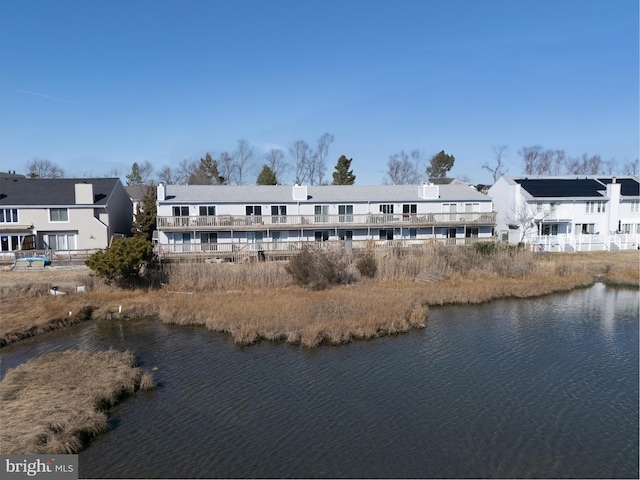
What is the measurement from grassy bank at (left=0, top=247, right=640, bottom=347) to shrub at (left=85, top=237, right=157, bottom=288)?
93cm

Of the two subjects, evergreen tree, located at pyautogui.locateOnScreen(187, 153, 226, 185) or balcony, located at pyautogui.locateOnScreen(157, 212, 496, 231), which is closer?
balcony, located at pyautogui.locateOnScreen(157, 212, 496, 231)

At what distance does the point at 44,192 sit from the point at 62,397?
3405 centimetres

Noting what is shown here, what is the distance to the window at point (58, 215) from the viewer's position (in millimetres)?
39438

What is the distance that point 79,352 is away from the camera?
18.0 meters

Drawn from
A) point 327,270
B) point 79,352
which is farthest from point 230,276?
point 79,352

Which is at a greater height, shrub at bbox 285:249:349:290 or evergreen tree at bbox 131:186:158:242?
evergreen tree at bbox 131:186:158:242

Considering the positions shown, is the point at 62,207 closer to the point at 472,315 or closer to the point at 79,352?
the point at 79,352

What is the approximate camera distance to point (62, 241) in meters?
39.7

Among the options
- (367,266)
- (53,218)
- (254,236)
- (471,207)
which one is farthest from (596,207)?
(53,218)

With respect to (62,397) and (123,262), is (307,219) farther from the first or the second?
(62,397)

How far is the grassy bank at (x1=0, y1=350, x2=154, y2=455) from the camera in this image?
1137cm

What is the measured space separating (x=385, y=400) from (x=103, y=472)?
26.7 feet

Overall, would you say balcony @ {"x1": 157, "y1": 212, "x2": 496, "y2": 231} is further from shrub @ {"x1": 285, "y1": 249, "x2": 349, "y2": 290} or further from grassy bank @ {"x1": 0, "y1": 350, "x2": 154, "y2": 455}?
grassy bank @ {"x1": 0, "y1": 350, "x2": 154, "y2": 455}

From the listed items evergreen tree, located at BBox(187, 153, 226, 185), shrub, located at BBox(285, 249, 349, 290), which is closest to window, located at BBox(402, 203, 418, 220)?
shrub, located at BBox(285, 249, 349, 290)
